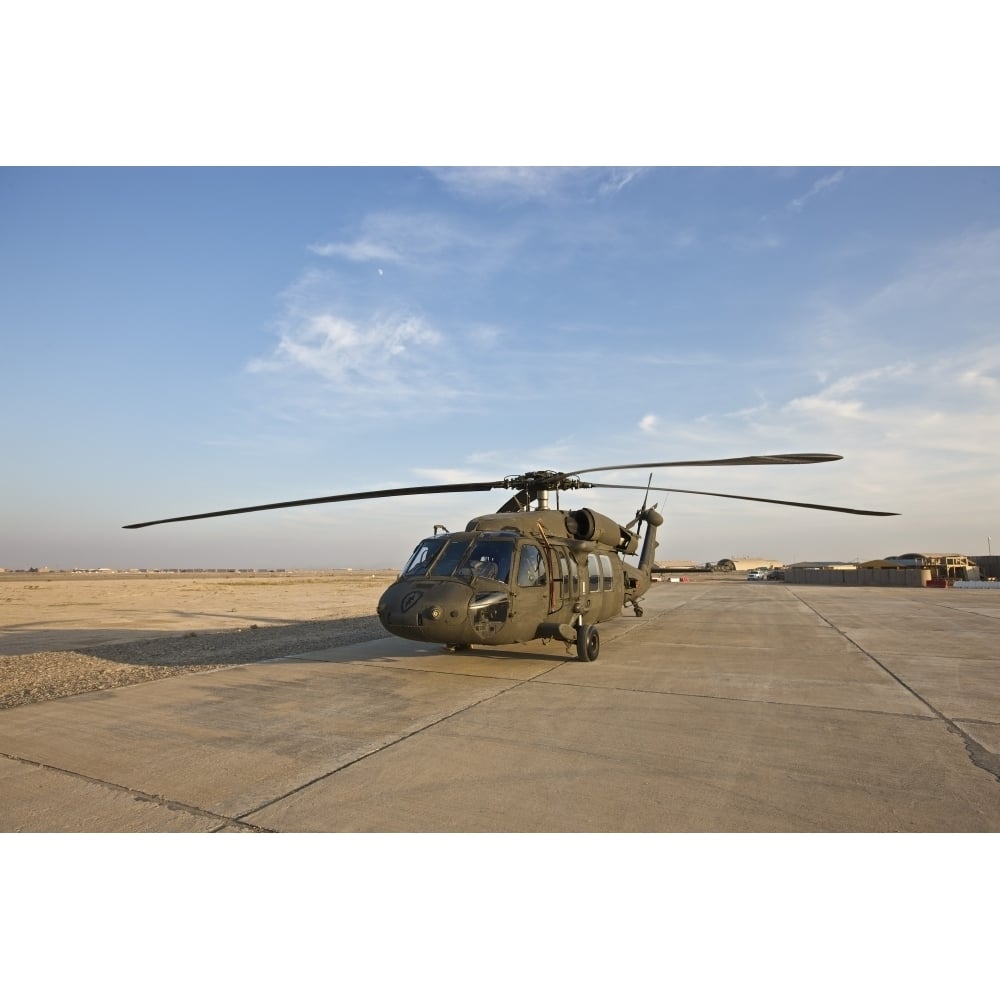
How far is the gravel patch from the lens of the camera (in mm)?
8141

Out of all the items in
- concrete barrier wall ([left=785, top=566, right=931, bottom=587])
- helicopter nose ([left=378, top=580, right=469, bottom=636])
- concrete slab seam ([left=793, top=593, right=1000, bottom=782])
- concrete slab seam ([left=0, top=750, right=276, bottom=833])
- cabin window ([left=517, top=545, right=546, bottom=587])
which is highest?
cabin window ([left=517, top=545, right=546, bottom=587])

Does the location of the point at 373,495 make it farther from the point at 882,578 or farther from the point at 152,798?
the point at 882,578

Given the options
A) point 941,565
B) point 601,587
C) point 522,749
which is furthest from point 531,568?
point 941,565

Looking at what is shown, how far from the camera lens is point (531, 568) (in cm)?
934

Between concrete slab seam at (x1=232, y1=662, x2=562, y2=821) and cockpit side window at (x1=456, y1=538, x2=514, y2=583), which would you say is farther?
cockpit side window at (x1=456, y1=538, x2=514, y2=583)

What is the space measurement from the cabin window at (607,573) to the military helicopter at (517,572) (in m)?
0.02

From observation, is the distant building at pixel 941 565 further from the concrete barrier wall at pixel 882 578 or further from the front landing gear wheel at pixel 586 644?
the front landing gear wheel at pixel 586 644

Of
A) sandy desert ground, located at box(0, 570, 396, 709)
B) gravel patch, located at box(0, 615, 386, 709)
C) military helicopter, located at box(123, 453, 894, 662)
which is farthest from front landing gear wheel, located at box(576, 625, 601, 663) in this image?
sandy desert ground, located at box(0, 570, 396, 709)

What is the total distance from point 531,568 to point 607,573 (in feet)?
9.95

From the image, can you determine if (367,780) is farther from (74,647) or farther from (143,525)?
(74,647)

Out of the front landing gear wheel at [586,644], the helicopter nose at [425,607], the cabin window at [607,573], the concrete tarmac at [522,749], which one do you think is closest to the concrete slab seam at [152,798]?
the concrete tarmac at [522,749]

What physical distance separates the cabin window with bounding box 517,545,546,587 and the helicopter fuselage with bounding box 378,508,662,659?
16mm

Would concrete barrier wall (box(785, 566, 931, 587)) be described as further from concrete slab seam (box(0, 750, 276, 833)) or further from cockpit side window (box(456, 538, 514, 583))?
concrete slab seam (box(0, 750, 276, 833))

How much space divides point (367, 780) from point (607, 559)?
27.0ft
